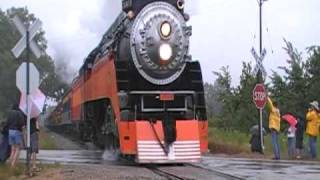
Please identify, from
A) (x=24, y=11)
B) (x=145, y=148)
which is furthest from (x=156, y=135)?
(x=24, y=11)

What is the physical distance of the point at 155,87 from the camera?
17.3 metres

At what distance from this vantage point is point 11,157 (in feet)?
58.3

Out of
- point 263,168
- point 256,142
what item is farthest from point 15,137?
point 256,142

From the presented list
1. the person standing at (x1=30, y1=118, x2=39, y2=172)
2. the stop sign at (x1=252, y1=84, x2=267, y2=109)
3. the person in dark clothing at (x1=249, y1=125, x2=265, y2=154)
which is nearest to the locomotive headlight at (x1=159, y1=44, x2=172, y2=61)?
the person standing at (x1=30, y1=118, x2=39, y2=172)

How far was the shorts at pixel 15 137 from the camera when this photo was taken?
17.1m

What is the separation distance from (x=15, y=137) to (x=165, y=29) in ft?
15.2

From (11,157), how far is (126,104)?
3494 millimetres

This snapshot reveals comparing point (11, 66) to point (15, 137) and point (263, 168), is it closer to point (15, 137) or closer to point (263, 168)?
point (15, 137)

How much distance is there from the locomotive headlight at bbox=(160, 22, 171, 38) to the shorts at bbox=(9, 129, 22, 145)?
4.43 meters

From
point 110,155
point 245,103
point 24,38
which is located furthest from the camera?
point 245,103

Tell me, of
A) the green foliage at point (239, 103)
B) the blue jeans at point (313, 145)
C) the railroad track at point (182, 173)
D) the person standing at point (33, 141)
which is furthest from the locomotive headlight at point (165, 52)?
the green foliage at point (239, 103)

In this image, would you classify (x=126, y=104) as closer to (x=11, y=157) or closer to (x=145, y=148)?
(x=145, y=148)

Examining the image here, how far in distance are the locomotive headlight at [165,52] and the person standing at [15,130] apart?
391 centimetres

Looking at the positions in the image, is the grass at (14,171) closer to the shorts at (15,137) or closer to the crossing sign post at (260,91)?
the shorts at (15,137)
